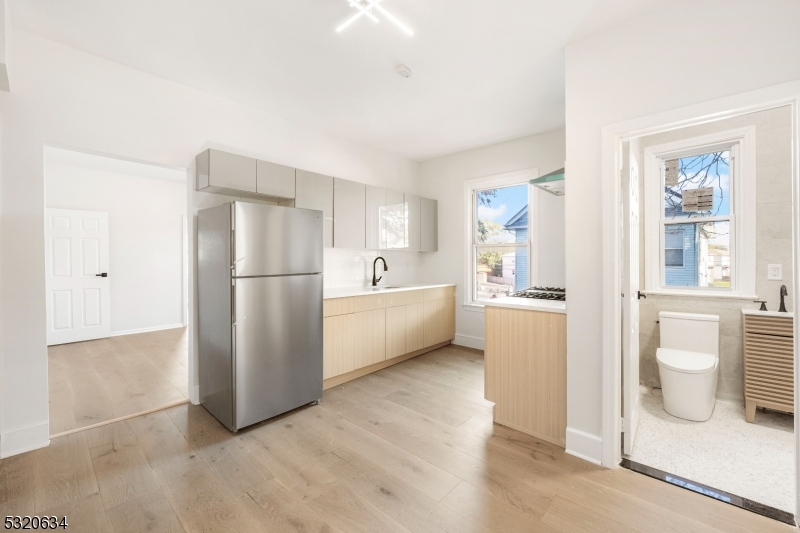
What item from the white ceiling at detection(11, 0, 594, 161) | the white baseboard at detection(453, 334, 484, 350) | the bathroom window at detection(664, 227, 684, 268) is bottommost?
the white baseboard at detection(453, 334, 484, 350)

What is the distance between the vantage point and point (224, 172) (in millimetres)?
2744

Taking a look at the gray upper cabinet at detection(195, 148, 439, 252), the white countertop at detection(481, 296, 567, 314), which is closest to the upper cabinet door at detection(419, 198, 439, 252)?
the gray upper cabinet at detection(195, 148, 439, 252)

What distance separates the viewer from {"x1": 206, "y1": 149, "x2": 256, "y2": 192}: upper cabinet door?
8.79 feet

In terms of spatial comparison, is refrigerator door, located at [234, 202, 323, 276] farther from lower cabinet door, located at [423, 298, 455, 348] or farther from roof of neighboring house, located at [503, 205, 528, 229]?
roof of neighboring house, located at [503, 205, 528, 229]

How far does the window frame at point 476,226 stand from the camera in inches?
161

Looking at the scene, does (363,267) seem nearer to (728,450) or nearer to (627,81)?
(627,81)

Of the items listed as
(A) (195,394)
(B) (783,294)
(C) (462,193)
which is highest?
(C) (462,193)

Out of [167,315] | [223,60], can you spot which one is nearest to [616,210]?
[223,60]

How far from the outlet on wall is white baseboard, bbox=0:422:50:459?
5470mm

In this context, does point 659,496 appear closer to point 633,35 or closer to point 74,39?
point 633,35

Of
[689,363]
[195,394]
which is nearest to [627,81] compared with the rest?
[689,363]

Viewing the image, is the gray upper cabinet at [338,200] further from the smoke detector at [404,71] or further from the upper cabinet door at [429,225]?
the smoke detector at [404,71]

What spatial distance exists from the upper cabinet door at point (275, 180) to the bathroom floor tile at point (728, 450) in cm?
339

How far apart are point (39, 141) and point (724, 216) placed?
17.6ft
